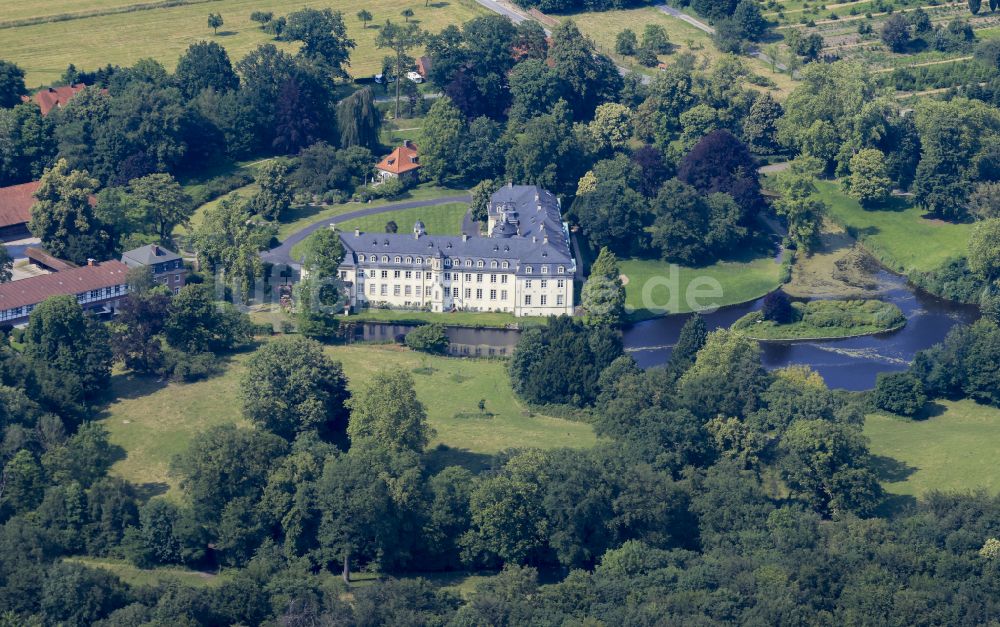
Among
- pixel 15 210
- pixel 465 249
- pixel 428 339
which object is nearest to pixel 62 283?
pixel 15 210

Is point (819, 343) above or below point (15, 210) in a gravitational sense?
below

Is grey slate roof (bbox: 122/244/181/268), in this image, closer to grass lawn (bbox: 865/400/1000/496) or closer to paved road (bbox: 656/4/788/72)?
grass lawn (bbox: 865/400/1000/496)

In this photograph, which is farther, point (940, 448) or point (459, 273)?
point (459, 273)

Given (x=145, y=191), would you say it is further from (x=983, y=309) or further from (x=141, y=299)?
(x=983, y=309)

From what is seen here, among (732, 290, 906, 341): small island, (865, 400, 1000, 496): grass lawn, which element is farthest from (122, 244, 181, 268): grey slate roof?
(865, 400, 1000, 496): grass lawn

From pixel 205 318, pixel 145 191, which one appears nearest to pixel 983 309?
pixel 205 318

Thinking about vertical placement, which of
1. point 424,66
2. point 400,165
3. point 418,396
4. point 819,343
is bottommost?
point 418,396

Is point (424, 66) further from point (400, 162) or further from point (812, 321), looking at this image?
point (812, 321)

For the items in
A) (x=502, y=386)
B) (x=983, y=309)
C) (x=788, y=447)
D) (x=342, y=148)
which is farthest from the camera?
(x=342, y=148)
